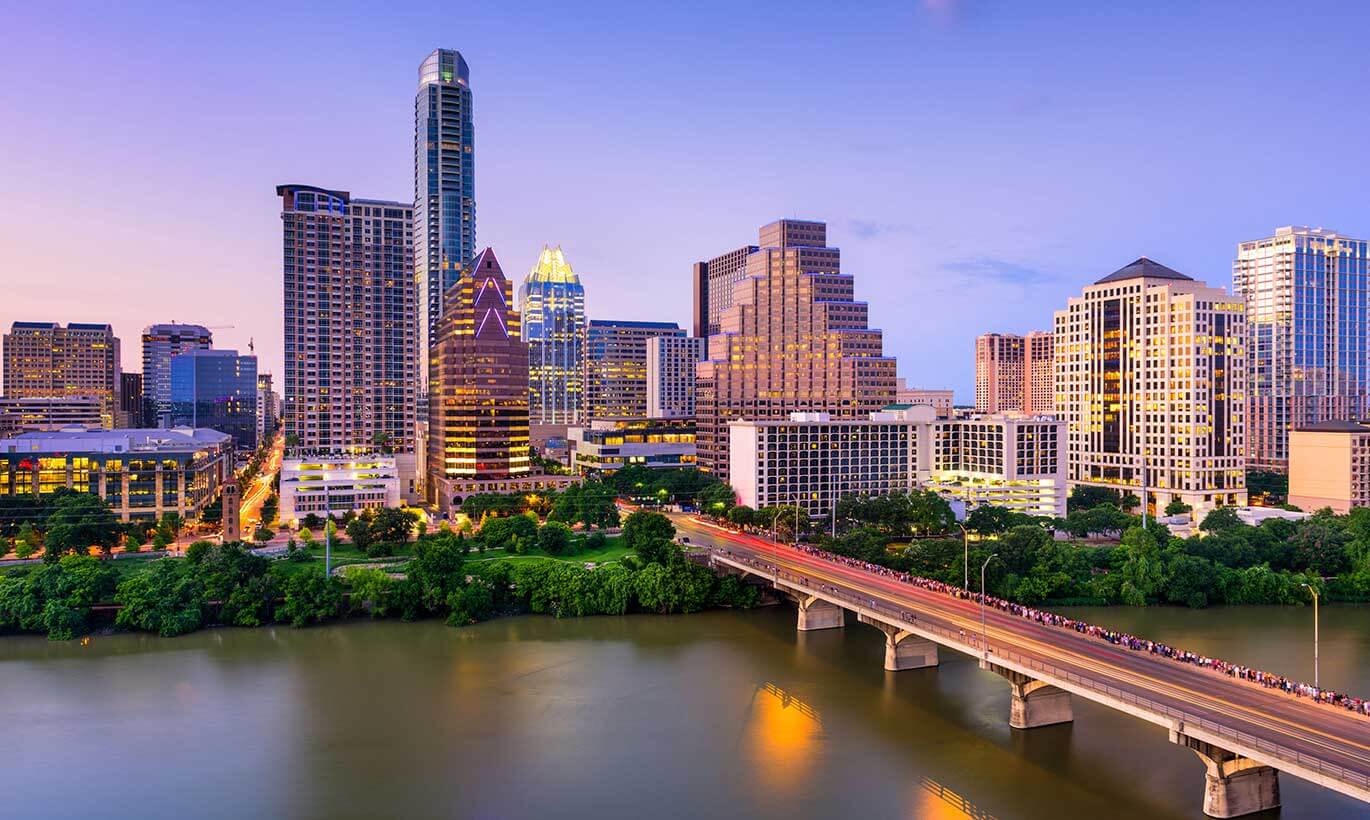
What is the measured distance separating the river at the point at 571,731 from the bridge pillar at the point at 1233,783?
1537mm

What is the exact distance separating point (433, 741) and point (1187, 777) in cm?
3736

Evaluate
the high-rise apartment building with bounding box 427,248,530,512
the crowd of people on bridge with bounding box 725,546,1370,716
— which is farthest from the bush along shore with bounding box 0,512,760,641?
the high-rise apartment building with bounding box 427,248,530,512

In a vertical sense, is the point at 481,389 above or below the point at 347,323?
below

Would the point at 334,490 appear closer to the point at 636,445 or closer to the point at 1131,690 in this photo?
the point at 636,445

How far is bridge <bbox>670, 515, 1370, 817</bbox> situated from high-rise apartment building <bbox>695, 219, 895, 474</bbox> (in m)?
75.6

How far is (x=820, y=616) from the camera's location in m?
76.2

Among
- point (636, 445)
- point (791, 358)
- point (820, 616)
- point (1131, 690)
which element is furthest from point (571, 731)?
point (636, 445)

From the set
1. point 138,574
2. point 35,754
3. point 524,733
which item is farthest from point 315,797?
point 138,574

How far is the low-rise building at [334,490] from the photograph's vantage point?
404ft

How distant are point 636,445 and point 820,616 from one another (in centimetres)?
10231

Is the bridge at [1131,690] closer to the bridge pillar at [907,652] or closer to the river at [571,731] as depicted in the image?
the bridge pillar at [907,652]

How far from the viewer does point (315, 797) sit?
44.8 meters

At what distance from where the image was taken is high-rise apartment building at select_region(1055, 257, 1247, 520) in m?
133

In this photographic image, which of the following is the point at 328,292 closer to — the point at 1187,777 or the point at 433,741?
the point at 433,741
